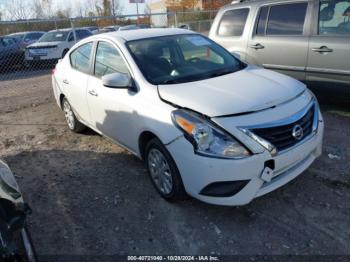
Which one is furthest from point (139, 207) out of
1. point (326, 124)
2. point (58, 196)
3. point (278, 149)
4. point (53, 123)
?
point (53, 123)

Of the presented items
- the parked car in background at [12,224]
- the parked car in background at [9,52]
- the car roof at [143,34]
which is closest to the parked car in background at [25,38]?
the parked car in background at [9,52]

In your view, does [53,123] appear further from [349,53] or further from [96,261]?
[349,53]

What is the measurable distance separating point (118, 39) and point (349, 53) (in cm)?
333

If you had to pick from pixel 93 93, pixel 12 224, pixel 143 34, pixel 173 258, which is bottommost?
pixel 173 258

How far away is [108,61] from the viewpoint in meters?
4.29

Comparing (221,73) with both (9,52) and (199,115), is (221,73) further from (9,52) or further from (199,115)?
(9,52)

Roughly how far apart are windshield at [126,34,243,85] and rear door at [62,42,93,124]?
948 mm

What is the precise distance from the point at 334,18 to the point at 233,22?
187cm

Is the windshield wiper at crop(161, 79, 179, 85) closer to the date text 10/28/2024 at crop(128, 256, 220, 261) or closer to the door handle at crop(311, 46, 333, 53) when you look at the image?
the date text 10/28/2024 at crop(128, 256, 220, 261)

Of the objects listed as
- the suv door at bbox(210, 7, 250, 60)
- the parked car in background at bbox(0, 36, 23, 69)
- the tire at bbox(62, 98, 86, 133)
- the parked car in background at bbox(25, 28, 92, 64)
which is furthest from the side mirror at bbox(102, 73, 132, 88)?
the parked car in background at bbox(0, 36, 23, 69)

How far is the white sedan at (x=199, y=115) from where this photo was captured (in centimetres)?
290

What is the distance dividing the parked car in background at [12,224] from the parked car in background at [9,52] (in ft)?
44.8

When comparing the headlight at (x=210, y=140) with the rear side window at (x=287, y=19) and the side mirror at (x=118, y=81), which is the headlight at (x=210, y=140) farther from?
the rear side window at (x=287, y=19)

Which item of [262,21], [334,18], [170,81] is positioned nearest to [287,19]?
[262,21]
